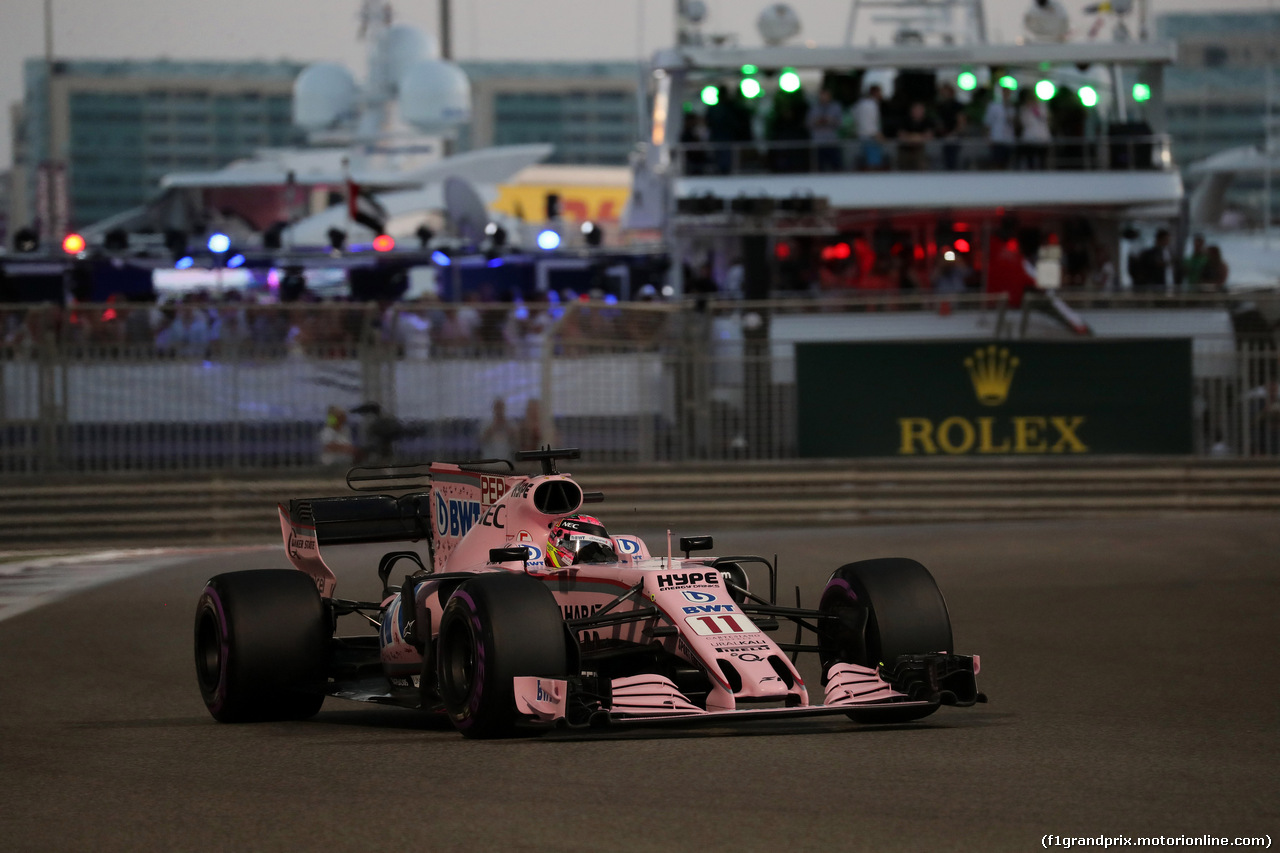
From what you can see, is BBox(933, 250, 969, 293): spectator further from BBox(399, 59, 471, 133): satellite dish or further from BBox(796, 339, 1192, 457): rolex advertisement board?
BBox(399, 59, 471, 133): satellite dish

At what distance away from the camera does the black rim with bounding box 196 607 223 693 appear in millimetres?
8398

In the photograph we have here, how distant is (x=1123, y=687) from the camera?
8.79 m

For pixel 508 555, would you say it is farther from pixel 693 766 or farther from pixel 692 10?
pixel 692 10

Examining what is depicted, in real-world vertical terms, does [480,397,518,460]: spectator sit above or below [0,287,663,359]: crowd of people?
below

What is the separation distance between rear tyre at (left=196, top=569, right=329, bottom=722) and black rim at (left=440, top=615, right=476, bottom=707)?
1084 mm

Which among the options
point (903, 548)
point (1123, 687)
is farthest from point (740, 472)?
point (1123, 687)

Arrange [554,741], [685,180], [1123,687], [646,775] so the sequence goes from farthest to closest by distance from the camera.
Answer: [685,180], [1123,687], [554,741], [646,775]

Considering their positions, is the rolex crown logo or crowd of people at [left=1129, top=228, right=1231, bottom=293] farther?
crowd of people at [left=1129, top=228, right=1231, bottom=293]

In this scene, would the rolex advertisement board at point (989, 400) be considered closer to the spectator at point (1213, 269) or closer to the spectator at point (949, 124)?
the spectator at point (1213, 269)

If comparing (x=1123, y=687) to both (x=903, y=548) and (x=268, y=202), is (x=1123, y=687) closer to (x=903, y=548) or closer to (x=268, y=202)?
(x=903, y=548)

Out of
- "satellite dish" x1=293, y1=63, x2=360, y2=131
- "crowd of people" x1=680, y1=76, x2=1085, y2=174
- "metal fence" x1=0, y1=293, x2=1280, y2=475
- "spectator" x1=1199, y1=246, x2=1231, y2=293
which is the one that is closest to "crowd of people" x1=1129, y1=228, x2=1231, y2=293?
"spectator" x1=1199, y1=246, x2=1231, y2=293

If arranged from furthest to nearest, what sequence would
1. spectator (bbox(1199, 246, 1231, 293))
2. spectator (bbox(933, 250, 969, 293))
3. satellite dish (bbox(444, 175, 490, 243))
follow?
satellite dish (bbox(444, 175, 490, 243)) → spectator (bbox(1199, 246, 1231, 293)) → spectator (bbox(933, 250, 969, 293))

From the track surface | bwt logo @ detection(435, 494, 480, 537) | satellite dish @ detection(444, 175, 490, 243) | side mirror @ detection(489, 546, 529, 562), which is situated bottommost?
the track surface

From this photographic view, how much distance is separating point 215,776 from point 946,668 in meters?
2.82
